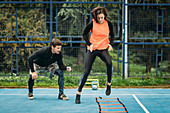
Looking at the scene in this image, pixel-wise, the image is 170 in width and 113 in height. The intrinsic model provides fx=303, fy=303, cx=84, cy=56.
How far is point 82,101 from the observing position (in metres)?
7.25

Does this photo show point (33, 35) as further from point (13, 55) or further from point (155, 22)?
point (155, 22)

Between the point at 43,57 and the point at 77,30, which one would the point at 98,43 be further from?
the point at 77,30

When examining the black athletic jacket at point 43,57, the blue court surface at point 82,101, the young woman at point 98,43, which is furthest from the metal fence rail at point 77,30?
the young woman at point 98,43

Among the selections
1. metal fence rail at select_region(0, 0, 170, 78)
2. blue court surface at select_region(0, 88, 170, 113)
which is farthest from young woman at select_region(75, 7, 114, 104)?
metal fence rail at select_region(0, 0, 170, 78)

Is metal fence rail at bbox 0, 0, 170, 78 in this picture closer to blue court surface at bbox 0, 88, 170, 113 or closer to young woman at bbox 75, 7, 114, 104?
blue court surface at bbox 0, 88, 170, 113

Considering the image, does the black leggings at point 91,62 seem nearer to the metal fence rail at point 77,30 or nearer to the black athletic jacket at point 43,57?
the black athletic jacket at point 43,57

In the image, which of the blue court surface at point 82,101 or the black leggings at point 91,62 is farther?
the black leggings at point 91,62

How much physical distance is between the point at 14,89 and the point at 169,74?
4.99m

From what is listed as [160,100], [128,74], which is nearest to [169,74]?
[128,74]

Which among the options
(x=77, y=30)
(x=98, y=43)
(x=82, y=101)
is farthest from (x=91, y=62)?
(x=77, y=30)

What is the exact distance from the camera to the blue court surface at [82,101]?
20.6 feet

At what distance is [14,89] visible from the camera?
9.38 metres

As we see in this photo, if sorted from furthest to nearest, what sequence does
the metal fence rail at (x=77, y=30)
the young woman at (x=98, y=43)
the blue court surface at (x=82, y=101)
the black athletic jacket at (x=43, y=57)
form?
the metal fence rail at (x=77, y=30) → the black athletic jacket at (x=43, y=57) → the young woman at (x=98, y=43) → the blue court surface at (x=82, y=101)

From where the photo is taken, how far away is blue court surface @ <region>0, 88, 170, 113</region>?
20.6 feet
